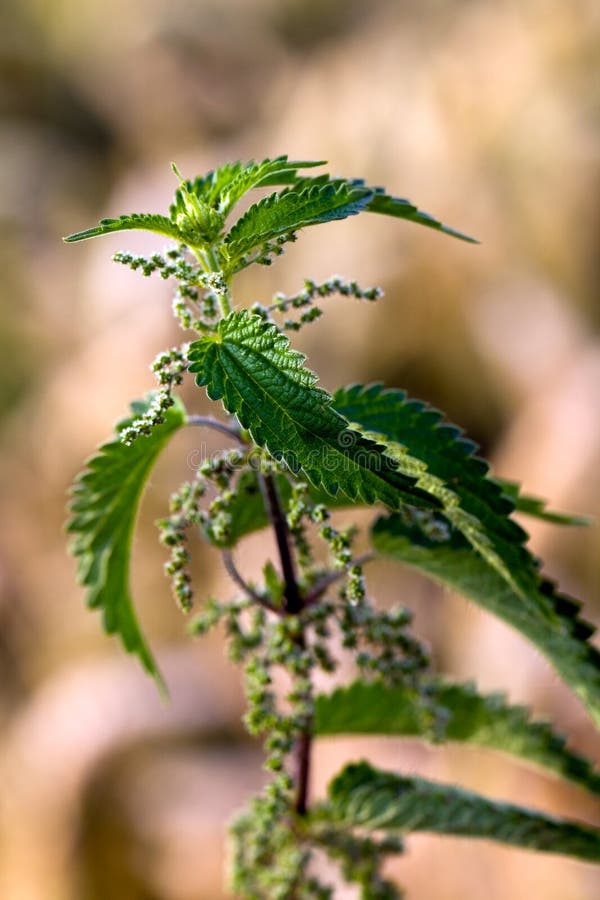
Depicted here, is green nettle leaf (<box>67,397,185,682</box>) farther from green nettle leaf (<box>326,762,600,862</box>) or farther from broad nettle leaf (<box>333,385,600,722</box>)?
green nettle leaf (<box>326,762,600,862</box>)

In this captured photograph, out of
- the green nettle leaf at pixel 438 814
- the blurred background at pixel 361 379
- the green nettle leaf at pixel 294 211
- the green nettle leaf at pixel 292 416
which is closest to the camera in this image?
the green nettle leaf at pixel 292 416

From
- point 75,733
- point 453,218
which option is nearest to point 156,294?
point 453,218

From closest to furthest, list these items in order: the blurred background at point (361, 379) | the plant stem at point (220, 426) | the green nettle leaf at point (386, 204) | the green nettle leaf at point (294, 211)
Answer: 1. the green nettle leaf at point (294, 211)
2. the green nettle leaf at point (386, 204)
3. the plant stem at point (220, 426)
4. the blurred background at point (361, 379)

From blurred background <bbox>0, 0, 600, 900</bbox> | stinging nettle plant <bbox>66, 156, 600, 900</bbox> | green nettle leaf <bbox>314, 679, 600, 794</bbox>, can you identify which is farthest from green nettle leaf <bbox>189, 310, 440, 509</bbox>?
blurred background <bbox>0, 0, 600, 900</bbox>

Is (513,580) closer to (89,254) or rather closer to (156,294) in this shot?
(156,294)

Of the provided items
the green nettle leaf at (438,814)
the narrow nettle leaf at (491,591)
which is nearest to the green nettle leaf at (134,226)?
the narrow nettle leaf at (491,591)

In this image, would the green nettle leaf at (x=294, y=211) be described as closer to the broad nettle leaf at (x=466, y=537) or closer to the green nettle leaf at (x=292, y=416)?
the green nettle leaf at (x=292, y=416)

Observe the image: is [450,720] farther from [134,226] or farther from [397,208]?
[134,226]

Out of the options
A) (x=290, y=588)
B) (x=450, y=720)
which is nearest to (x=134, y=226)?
(x=290, y=588)
